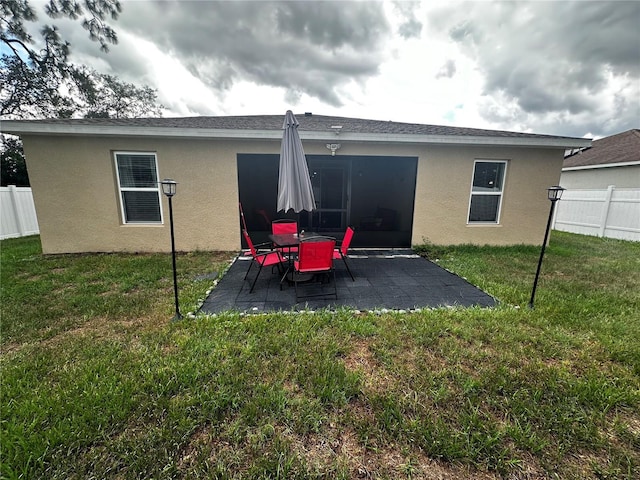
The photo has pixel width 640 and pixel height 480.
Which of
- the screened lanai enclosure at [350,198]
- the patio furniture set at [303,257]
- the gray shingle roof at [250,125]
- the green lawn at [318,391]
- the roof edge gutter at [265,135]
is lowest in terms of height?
the green lawn at [318,391]

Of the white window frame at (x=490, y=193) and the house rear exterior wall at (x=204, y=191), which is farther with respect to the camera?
the white window frame at (x=490, y=193)

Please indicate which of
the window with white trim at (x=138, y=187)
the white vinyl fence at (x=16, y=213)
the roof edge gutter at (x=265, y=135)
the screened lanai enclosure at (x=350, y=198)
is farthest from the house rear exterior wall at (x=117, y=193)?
the white vinyl fence at (x=16, y=213)

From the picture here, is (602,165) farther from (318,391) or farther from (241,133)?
(318,391)

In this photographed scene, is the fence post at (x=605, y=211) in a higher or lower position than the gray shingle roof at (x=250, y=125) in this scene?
lower

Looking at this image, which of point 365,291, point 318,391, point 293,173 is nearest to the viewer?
point 318,391

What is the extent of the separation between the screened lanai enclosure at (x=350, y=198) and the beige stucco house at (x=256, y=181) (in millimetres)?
30

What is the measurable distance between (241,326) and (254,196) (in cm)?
467

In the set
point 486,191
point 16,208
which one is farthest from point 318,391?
point 16,208

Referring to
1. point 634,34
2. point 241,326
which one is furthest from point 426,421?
point 634,34

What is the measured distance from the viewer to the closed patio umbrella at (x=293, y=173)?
438cm

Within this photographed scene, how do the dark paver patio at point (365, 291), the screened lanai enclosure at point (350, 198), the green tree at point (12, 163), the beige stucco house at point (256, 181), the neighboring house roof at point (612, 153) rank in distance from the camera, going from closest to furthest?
the dark paver patio at point (365, 291) → the beige stucco house at point (256, 181) → the screened lanai enclosure at point (350, 198) → the neighboring house roof at point (612, 153) → the green tree at point (12, 163)

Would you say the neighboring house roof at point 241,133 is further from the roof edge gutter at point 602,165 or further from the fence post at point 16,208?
the roof edge gutter at point 602,165

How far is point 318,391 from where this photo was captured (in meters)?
2.10

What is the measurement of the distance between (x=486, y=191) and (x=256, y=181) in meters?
6.21
